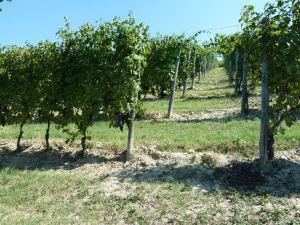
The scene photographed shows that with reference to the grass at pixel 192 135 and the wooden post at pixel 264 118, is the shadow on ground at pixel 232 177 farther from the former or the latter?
the grass at pixel 192 135

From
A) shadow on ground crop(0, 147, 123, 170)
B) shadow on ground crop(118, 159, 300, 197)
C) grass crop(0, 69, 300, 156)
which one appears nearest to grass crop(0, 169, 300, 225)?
shadow on ground crop(118, 159, 300, 197)

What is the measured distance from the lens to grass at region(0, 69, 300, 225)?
8789mm

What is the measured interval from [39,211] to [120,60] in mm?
5189

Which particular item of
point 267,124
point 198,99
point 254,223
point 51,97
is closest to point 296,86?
point 267,124

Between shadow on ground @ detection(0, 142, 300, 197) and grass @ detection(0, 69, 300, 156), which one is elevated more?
grass @ detection(0, 69, 300, 156)

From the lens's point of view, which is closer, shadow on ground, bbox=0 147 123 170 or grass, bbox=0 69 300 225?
grass, bbox=0 69 300 225

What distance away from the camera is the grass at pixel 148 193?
28.8 feet

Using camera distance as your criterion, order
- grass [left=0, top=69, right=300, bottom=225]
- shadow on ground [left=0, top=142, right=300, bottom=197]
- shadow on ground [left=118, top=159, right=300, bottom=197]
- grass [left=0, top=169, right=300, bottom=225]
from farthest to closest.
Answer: shadow on ground [left=0, top=142, right=300, bottom=197] < shadow on ground [left=118, top=159, right=300, bottom=197] < grass [left=0, top=69, right=300, bottom=225] < grass [left=0, top=169, right=300, bottom=225]

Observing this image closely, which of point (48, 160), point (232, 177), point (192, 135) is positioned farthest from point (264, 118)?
point (48, 160)

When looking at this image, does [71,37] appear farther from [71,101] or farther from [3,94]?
[3,94]

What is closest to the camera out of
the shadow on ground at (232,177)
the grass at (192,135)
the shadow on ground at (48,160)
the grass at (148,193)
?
the grass at (148,193)

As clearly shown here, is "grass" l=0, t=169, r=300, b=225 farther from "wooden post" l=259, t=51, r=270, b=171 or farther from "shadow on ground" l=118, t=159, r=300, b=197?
"wooden post" l=259, t=51, r=270, b=171

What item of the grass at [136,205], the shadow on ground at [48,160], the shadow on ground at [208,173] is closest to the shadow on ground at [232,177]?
the shadow on ground at [208,173]

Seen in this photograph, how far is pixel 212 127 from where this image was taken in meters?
15.8
